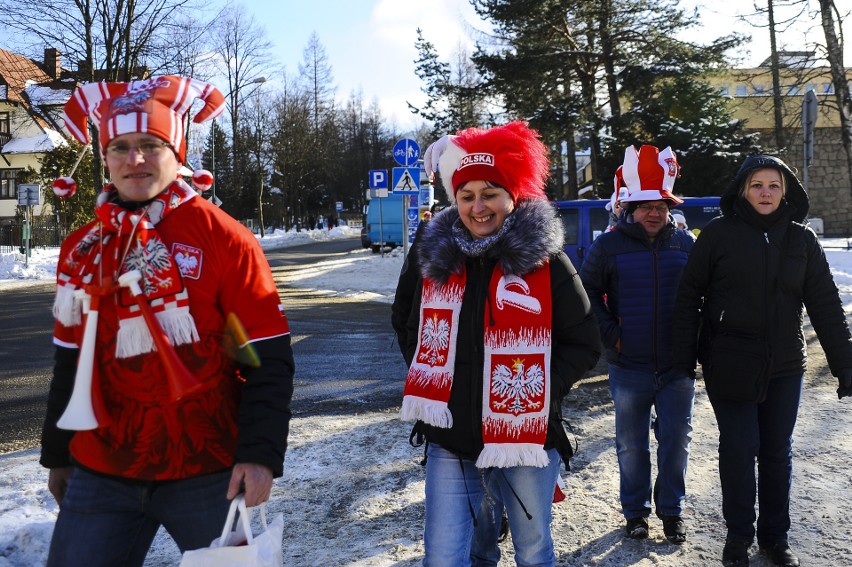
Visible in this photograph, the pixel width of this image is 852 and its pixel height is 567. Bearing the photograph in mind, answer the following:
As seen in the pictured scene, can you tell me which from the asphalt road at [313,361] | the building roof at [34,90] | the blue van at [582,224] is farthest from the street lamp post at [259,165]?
the blue van at [582,224]

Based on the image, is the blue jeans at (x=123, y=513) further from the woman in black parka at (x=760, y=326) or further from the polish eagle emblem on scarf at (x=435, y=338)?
the woman in black parka at (x=760, y=326)

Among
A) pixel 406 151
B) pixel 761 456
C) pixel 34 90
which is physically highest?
pixel 34 90

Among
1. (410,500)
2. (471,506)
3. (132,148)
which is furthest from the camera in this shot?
(410,500)

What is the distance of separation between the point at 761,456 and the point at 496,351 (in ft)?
6.20

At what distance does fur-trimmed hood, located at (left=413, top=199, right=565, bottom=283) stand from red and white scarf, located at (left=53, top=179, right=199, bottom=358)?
2.97ft

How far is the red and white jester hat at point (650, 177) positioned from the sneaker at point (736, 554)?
1767 millimetres

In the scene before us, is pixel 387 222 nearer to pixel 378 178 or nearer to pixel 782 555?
pixel 378 178

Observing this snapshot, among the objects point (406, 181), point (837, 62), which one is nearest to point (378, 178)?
point (406, 181)

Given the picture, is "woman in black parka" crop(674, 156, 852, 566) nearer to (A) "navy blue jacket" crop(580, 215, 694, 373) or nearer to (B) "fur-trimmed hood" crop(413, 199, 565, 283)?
(A) "navy blue jacket" crop(580, 215, 694, 373)

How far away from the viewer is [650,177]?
4.34 meters

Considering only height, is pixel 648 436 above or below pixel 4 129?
below

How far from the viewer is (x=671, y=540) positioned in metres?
3.97

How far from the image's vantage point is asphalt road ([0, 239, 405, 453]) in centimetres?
683

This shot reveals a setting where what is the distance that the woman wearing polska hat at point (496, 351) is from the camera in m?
2.66
